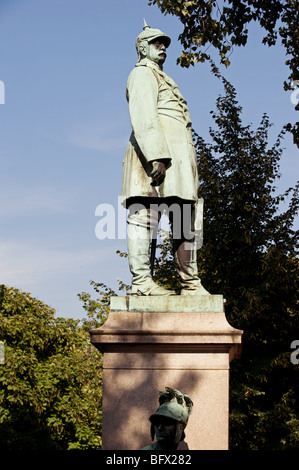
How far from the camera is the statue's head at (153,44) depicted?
6.76 meters

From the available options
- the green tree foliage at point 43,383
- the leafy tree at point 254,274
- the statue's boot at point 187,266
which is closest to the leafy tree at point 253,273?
the leafy tree at point 254,274

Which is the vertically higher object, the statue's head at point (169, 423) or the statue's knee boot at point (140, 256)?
the statue's knee boot at point (140, 256)

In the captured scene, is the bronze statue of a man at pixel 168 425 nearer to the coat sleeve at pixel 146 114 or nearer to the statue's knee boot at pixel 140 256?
the statue's knee boot at pixel 140 256

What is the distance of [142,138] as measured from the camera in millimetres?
6285

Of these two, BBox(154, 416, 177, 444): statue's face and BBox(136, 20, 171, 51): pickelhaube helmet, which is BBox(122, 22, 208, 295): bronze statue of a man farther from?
BBox(154, 416, 177, 444): statue's face

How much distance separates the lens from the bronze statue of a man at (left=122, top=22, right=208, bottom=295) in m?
6.29

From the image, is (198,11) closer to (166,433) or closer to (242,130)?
(242,130)

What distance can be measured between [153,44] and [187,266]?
212 centimetres

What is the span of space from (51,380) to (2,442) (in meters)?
2.17

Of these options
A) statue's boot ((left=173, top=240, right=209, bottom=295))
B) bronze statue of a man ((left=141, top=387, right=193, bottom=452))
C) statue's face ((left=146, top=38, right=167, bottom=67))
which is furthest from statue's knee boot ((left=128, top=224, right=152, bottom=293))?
bronze statue of a man ((left=141, top=387, right=193, bottom=452))

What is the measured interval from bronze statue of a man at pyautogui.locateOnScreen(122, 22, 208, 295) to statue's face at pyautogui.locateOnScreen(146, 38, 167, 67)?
6cm

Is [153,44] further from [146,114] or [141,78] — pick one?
[146,114]
